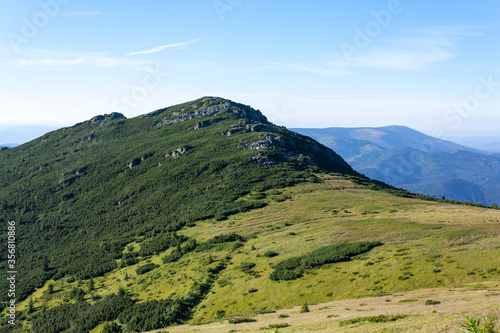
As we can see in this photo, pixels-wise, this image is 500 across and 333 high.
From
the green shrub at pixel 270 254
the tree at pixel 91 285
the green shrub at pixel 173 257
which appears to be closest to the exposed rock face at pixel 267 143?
the green shrub at pixel 173 257

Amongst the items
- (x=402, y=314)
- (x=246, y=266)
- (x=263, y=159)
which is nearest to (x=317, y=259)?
(x=246, y=266)

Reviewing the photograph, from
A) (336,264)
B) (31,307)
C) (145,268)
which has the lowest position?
(31,307)

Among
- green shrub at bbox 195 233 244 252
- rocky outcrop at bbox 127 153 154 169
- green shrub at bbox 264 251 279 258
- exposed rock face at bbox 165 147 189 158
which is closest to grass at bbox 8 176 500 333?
green shrub at bbox 264 251 279 258

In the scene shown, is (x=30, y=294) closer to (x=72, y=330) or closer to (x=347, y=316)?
(x=72, y=330)

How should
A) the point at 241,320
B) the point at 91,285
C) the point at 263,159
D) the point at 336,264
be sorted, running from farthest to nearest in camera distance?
the point at 263,159, the point at 91,285, the point at 336,264, the point at 241,320

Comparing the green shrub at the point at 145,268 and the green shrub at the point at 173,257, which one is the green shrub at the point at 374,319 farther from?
the green shrub at the point at 145,268

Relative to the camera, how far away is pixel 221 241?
9181cm

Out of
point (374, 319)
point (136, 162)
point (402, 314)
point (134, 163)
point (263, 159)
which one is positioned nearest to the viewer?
point (374, 319)

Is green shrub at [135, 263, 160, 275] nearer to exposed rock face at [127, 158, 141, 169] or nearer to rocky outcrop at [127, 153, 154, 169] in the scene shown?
exposed rock face at [127, 158, 141, 169]

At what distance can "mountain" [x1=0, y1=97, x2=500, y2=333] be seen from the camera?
53312 mm

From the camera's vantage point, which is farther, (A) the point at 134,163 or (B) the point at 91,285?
(A) the point at 134,163

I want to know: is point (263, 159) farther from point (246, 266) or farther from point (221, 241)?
point (246, 266)

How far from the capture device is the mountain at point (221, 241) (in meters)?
53.3

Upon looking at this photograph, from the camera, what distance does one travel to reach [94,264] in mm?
103375
